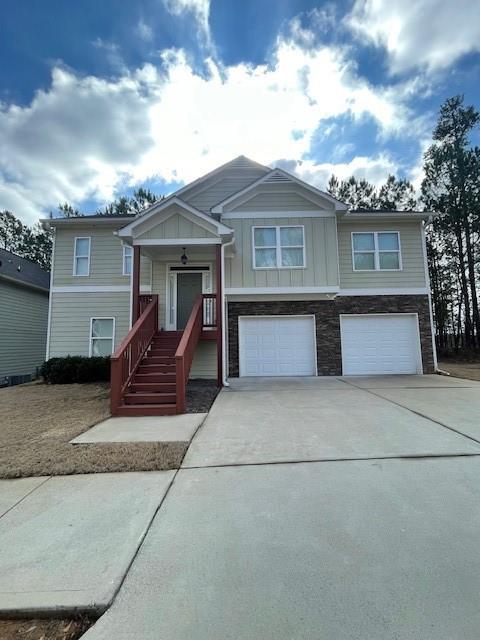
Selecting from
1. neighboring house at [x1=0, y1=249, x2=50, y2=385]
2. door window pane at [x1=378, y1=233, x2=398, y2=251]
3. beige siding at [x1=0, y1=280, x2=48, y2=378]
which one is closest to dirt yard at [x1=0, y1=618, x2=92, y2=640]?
door window pane at [x1=378, y1=233, x2=398, y2=251]

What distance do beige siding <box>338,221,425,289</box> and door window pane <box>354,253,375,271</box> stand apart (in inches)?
7.7

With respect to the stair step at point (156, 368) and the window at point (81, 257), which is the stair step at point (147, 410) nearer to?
the stair step at point (156, 368)

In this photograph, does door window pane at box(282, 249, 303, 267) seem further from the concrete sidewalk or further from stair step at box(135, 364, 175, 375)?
the concrete sidewalk

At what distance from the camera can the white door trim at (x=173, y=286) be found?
11.4 meters

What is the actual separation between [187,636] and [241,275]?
9.83m

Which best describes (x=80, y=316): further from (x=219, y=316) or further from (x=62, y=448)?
(x=62, y=448)

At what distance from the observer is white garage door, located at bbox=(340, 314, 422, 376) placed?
38.5ft

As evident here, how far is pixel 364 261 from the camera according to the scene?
1204 cm

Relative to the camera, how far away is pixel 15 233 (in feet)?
108

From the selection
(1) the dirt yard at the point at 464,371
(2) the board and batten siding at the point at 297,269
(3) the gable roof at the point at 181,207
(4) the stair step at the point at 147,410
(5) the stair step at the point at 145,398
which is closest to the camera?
(4) the stair step at the point at 147,410

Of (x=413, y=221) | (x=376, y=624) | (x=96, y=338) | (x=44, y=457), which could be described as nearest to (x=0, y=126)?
(x=96, y=338)

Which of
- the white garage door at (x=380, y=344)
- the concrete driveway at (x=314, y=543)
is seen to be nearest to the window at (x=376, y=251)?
the white garage door at (x=380, y=344)

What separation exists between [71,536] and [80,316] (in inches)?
427

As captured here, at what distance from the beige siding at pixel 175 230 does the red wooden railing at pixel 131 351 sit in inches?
69.8
